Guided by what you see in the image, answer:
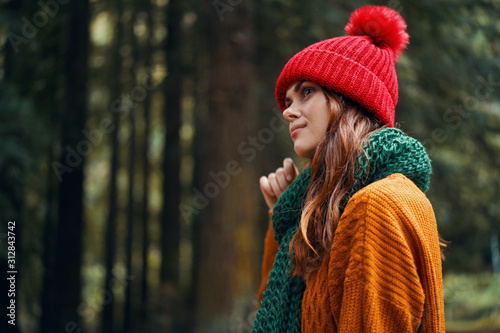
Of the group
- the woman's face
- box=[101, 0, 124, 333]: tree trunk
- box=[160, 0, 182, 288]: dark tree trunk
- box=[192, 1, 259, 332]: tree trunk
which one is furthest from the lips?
box=[160, 0, 182, 288]: dark tree trunk

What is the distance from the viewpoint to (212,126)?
18.0ft

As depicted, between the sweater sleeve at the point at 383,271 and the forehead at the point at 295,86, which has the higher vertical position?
the forehead at the point at 295,86

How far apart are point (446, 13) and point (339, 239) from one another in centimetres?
566

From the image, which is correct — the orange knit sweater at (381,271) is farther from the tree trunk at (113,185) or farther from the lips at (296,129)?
the tree trunk at (113,185)

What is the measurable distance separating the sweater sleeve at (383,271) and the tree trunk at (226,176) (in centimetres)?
351

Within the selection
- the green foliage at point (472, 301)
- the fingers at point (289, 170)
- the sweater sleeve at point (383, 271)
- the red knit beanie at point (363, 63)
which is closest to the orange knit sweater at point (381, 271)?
the sweater sleeve at point (383, 271)

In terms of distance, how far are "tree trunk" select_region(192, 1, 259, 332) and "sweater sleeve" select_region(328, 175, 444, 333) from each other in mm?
3511

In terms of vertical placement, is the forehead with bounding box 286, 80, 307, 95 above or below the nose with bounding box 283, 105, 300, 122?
above

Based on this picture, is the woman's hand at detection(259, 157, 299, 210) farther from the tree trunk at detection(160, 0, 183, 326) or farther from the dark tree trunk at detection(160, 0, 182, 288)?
the dark tree trunk at detection(160, 0, 182, 288)

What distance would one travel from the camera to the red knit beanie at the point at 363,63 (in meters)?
2.21

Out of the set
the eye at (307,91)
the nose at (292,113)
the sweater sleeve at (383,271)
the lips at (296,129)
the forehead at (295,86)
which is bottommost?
the sweater sleeve at (383,271)

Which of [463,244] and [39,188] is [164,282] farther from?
[463,244]

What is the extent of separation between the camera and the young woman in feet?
5.67

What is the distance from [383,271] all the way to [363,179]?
1.38ft
